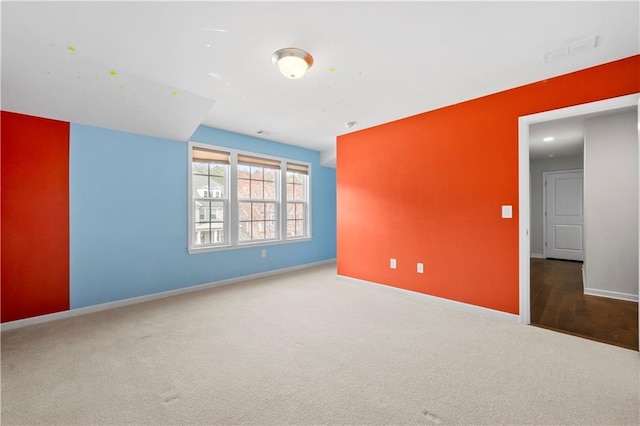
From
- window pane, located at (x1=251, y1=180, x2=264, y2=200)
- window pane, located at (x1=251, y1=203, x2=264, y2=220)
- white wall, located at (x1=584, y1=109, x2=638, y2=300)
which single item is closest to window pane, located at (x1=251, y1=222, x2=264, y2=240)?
window pane, located at (x1=251, y1=203, x2=264, y2=220)

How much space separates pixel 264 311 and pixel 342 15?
293 cm

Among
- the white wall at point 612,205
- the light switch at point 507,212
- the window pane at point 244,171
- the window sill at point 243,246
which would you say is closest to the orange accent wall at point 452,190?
the light switch at point 507,212

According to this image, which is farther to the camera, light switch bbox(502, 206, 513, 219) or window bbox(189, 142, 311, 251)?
window bbox(189, 142, 311, 251)

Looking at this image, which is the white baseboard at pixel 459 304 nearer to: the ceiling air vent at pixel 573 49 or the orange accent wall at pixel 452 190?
the orange accent wall at pixel 452 190

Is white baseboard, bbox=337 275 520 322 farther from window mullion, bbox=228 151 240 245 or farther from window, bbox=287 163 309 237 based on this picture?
window mullion, bbox=228 151 240 245

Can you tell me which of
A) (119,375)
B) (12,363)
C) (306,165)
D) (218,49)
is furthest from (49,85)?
(306,165)

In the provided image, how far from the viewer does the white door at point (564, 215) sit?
6.53 metres

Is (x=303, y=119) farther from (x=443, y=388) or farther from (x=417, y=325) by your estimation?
(x=443, y=388)

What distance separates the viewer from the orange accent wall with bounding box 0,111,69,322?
2.97 metres

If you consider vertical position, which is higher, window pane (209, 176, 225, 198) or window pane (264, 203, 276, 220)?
window pane (209, 176, 225, 198)

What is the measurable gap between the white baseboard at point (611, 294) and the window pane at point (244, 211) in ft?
16.6

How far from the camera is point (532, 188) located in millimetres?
7121

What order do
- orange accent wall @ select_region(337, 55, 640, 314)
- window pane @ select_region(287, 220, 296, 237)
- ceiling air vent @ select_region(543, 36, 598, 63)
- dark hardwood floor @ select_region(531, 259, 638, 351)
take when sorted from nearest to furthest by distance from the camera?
1. ceiling air vent @ select_region(543, 36, 598, 63)
2. dark hardwood floor @ select_region(531, 259, 638, 351)
3. orange accent wall @ select_region(337, 55, 640, 314)
4. window pane @ select_region(287, 220, 296, 237)

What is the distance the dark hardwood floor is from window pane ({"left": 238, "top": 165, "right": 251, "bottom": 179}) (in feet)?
14.2
